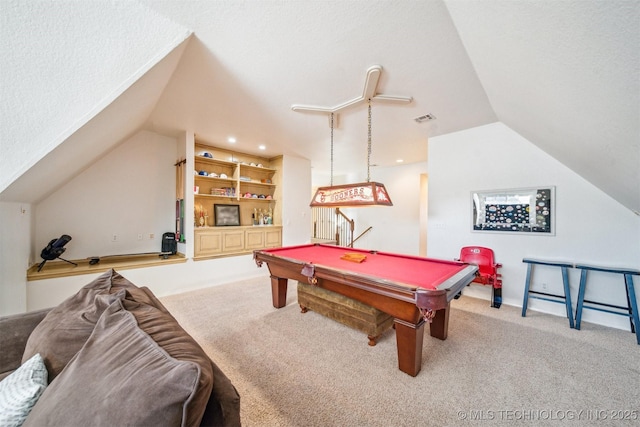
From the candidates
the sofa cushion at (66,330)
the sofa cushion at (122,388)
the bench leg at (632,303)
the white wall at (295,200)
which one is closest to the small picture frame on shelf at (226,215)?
the white wall at (295,200)

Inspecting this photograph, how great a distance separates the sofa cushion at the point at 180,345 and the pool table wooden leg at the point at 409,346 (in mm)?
1558

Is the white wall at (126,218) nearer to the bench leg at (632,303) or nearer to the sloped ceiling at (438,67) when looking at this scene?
the sloped ceiling at (438,67)

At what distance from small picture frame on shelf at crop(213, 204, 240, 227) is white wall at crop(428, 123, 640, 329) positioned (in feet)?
12.4

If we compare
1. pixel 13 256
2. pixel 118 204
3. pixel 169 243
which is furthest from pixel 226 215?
pixel 13 256

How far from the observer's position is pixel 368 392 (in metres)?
1.69

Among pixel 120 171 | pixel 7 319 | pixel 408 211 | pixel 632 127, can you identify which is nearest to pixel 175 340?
pixel 7 319

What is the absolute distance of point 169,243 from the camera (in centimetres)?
408

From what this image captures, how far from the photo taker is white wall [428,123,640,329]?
268 centimetres

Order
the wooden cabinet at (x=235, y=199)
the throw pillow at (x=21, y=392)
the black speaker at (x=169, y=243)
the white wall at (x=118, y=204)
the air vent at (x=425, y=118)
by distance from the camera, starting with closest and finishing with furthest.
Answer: the throw pillow at (x=21, y=392), the air vent at (x=425, y=118), the white wall at (x=118, y=204), the black speaker at (x=169, y=243), the wooden cabinet at (x=235, y=199)

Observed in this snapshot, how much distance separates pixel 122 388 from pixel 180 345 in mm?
169

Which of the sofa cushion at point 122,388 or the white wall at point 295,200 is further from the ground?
the white wall at point 295,200

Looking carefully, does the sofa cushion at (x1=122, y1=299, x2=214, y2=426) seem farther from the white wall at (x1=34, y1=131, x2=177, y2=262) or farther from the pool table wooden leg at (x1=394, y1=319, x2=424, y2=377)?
the white wall at (x1=34, y1=131, x2=177, y2=262)

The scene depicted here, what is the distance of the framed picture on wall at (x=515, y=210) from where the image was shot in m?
3.02

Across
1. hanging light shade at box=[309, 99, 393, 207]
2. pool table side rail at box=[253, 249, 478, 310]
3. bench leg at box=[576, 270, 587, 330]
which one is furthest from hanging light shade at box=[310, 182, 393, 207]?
bench leg at box=[576, 270, 587, 330]
